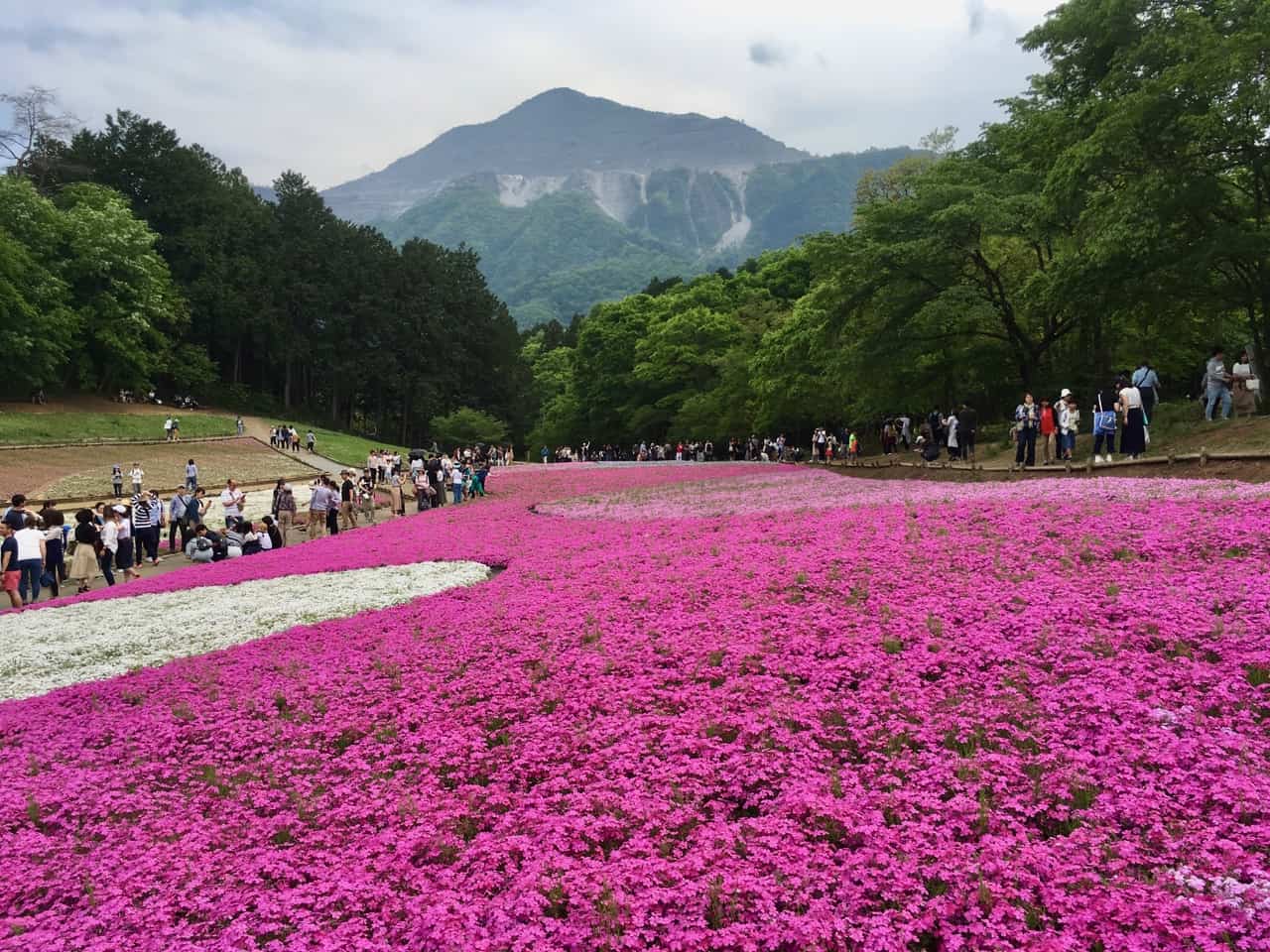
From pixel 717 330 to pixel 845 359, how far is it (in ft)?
137

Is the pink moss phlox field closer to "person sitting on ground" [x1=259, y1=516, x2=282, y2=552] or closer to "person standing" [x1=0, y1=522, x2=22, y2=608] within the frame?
"person standing" [x1=0, y1=522, x2=22, y2=608]

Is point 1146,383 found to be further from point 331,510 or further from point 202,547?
point 202,547

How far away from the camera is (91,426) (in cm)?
5681

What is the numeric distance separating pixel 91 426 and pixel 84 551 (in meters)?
44.3

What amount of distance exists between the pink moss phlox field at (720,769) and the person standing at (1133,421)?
8025 mm

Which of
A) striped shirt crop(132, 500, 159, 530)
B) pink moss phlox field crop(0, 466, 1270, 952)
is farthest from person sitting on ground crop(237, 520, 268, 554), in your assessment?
pink moss phlox field crop(0, 466, 1270, 952)

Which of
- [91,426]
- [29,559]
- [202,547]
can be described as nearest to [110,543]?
[202,547]

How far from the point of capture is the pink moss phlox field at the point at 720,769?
5.11 m

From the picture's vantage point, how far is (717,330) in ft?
251

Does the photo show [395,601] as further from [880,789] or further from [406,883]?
[880,789]

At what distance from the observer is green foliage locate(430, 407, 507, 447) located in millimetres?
87625

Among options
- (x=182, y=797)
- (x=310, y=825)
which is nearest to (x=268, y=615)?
(x=182, y=797)

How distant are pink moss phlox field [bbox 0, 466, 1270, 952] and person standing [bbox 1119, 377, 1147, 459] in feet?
26.3

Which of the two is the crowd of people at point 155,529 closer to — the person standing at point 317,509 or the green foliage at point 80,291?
the person standing at point 317,509
